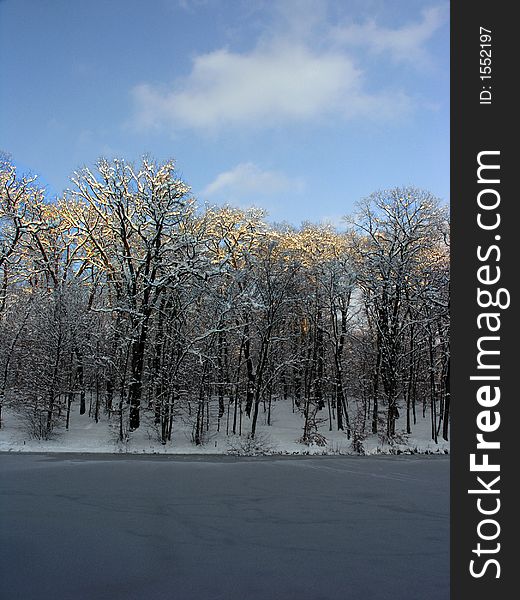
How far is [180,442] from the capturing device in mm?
22328

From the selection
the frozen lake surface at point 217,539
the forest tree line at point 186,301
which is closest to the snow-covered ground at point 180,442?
the forest tree line at point 186,301

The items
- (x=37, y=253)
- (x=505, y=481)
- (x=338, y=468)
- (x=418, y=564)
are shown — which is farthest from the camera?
(x=37, y=253)

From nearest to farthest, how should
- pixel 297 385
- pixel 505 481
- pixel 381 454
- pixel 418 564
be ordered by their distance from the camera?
pixel 505 481 → pixel 418 564 → pixel 381 454 → pixel 297 385

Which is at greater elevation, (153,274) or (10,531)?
(153,274)

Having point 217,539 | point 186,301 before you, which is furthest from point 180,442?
point 217,539

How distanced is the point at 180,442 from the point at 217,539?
55.8 feet

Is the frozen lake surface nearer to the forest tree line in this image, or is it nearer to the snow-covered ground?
the snow-covered ground

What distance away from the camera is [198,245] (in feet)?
84.4

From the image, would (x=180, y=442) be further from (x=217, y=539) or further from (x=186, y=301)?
(x=217, y=539)

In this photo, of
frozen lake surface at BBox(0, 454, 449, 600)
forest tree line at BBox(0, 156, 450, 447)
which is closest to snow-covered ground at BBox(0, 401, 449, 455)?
forest tree line at BBox(0, 156, 450, 447)

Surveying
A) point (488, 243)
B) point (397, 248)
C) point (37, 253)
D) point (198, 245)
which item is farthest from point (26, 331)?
point (488, 243)

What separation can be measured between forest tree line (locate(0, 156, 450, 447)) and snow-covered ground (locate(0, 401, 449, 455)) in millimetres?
584

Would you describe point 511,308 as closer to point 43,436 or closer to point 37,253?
point 43,436

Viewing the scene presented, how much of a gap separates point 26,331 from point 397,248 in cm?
2056
